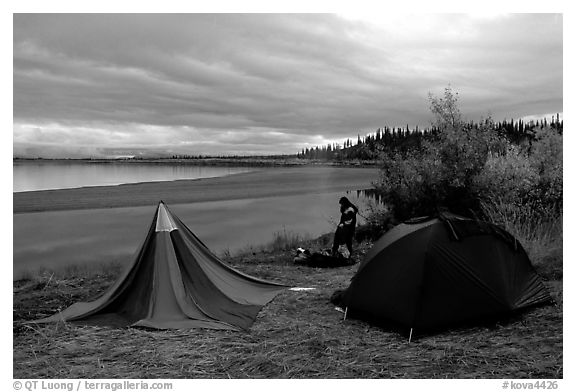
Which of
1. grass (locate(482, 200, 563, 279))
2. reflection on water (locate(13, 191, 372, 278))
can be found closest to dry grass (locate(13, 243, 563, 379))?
grass (locate(482, 200, 563, 279))

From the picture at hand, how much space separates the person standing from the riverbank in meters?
4.99

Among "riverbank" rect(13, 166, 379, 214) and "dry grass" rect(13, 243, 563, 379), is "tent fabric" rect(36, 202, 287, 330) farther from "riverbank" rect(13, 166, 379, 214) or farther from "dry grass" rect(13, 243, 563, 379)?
"riverbank" rect(13, 166, 379, 214)

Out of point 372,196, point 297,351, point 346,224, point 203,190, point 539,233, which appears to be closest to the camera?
point 297,351

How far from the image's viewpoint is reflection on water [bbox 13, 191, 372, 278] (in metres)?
12.7

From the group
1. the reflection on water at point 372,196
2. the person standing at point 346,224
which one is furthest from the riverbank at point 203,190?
the person standing at point 346,224

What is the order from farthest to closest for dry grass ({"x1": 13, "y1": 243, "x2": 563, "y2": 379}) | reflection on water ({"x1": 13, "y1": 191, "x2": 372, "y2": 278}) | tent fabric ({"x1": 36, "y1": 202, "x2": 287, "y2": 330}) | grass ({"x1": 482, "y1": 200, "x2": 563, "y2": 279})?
reflection on water ({"x1": 13, "y1": 191, "x2": 372, "y2": 278}) → grass ({"x1": 482, "y1": 200, "x2": 563, "y2": 279}) → tent fabric ({"x1": 36, "y1": 202, "x2": 287, "y2": 330}) → dry grass ({"x1": 13, "y1": 243, "x2": 563, "y2": 379})

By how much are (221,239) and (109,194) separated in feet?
37.1

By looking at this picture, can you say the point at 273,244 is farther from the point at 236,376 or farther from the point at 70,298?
the point at 236,376

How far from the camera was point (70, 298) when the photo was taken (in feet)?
27.4

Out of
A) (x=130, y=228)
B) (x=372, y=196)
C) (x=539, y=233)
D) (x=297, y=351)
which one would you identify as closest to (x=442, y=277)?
(x=297, y=351)

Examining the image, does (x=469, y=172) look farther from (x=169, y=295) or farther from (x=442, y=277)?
(x=169, y=295)

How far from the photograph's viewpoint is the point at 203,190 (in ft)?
93.4

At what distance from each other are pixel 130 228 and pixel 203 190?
1204 cm

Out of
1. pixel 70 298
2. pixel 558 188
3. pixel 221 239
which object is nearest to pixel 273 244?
pixel 221 239
